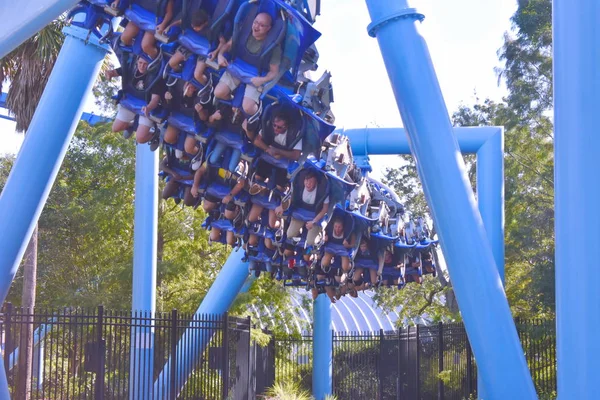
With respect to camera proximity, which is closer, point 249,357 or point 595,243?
point 595,243

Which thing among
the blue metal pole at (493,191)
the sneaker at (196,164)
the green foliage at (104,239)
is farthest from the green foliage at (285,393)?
the sneaker at (196,164)

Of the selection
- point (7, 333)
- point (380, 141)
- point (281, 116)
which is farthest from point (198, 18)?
point (380, 141)

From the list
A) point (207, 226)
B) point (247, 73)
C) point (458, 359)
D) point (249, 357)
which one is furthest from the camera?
point (458, 359)

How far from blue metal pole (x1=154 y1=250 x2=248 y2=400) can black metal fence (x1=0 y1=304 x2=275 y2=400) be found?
0.06 feet

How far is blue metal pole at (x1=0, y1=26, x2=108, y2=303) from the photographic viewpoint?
9.74m

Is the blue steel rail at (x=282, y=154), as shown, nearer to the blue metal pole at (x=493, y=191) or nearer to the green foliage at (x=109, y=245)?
the blue metal pole at (x=493, y=191)

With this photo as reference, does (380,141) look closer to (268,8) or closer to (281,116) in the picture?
(281,116)

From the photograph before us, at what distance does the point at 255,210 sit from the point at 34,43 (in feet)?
25.3

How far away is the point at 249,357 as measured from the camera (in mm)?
15000

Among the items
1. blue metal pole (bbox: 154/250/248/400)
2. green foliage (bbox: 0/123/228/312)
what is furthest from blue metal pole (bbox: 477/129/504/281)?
green foliage (bbox: 0/123/228/312)

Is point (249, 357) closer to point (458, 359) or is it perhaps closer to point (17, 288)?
point (458, 359)

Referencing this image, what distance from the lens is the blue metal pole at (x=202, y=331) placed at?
13.3 metres

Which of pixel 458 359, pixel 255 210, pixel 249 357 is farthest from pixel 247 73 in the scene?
pixel 458 359

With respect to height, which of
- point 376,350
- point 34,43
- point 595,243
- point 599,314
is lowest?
point 376,350
